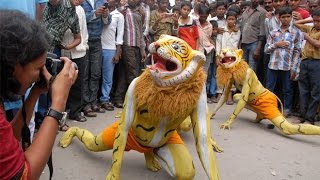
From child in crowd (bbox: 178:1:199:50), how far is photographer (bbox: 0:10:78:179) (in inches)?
186

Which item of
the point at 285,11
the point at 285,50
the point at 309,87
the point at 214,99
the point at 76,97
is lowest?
the point at 214,99

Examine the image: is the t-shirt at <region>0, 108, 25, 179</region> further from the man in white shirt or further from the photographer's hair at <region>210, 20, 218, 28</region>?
the photographer's hair at <region>210, 20, 218, 28</region>

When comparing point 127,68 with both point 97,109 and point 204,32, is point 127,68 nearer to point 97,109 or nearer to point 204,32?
point 97,109

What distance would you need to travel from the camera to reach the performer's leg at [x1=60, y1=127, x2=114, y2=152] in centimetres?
355

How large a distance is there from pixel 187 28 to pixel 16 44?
16.5ft

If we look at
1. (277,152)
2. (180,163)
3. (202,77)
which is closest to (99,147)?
(180,163)

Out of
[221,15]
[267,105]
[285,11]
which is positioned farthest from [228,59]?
[221,15]

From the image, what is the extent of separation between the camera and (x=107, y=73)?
5.66 metres

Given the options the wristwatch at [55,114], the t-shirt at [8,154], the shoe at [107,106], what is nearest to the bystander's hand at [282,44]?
the shoe at [107,106]

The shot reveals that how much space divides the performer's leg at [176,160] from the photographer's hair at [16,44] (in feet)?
5.68

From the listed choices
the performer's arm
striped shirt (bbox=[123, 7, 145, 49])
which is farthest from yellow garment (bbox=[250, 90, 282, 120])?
the performer's arm

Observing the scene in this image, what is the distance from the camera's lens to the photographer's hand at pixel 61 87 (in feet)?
5.30

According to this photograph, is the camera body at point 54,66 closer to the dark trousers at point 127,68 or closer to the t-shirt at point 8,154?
the t-shirt at point 8,154

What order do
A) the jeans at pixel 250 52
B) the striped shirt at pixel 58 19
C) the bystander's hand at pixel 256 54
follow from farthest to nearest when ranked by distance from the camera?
the jeans at pixel 250 52
the bystander's hand at pixel 256 54
the striped shirt at pixel 58 19
